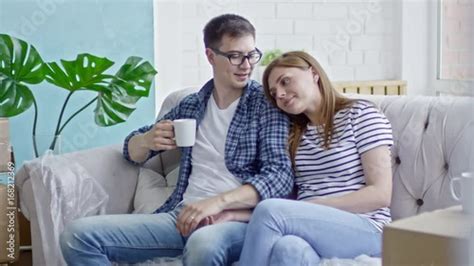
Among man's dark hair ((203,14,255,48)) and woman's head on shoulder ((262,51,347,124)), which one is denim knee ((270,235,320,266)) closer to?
woman's head on shoulder ((262,51,347,124))

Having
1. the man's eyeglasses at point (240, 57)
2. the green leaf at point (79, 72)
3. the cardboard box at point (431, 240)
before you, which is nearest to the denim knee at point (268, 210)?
the man's eyeglasses at point (240, 57)

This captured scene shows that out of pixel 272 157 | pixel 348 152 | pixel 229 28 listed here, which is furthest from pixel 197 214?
pixel 229 28

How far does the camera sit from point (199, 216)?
168cm

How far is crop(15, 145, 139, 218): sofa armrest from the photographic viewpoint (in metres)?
2.03

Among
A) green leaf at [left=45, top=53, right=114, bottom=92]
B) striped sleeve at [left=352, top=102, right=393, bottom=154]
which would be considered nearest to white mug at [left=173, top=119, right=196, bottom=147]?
striped sleeve at [left=352, top=102, right=393, bottom=154]

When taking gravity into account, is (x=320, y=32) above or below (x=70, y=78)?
above

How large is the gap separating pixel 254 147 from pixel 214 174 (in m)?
0.13

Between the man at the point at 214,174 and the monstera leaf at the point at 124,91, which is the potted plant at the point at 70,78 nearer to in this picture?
the monstera leaf at the point at 124,91

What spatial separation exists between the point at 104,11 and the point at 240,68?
1.12 m

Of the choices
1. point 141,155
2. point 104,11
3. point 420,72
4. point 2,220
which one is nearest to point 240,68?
point 141,155

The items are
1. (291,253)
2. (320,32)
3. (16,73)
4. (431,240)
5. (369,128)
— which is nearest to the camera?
(431,240)

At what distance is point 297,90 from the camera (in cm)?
175

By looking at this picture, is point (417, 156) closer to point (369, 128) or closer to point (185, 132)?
point (369, 128)

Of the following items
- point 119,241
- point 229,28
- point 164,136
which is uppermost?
point 229,28
